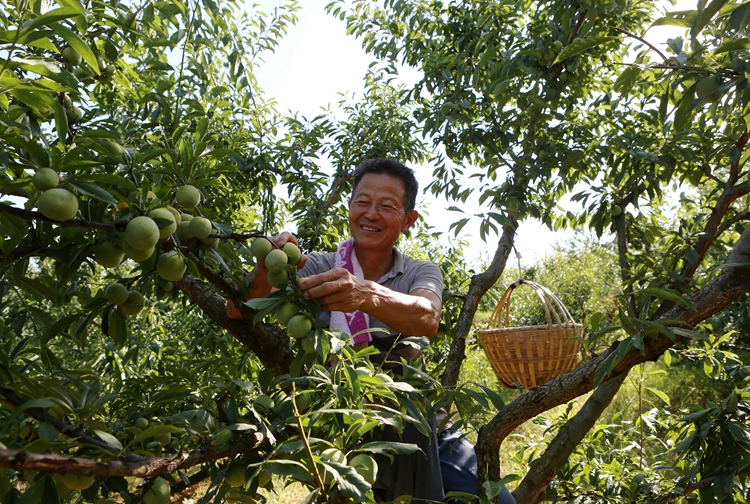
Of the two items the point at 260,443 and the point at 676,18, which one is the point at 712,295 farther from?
the point at 260,443

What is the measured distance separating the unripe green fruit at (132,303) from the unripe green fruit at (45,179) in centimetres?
42

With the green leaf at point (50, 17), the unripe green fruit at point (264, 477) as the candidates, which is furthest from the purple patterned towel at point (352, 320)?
the green leaf at point (50, 17)

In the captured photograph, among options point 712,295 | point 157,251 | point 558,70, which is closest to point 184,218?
point 157,251

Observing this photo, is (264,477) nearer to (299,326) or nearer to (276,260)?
(299,326)

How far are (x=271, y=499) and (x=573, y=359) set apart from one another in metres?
3.55

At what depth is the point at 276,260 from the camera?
1197mm

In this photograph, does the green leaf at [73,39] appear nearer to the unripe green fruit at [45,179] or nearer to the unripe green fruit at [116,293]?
the unripe green fruit at [45,179]

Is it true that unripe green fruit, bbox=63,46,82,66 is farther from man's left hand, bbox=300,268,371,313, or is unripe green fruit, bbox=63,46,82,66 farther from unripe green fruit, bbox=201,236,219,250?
man's left hand, bbox=300,268,371,313

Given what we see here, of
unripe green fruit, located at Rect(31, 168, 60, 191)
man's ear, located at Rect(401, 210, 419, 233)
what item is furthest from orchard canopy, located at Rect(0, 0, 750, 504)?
man's ear, located at Rect(401, 210, 419, 233)

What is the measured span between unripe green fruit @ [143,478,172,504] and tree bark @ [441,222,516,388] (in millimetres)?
1200

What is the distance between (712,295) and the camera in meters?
1.61

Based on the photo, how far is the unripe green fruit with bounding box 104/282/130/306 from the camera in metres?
1.26

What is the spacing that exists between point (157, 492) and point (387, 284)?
50.3 inches

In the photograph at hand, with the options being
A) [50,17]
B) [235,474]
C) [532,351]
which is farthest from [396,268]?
[50,17]
